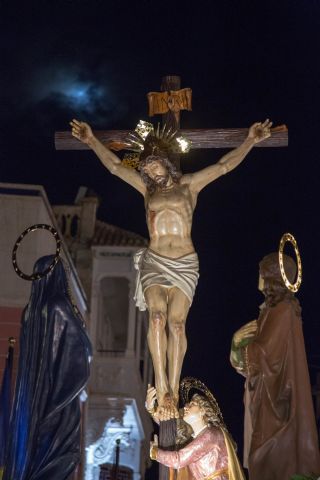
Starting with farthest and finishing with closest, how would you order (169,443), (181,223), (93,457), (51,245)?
1. (93,457)
2. (51,245)
3. (181,223)
4. (169,443)

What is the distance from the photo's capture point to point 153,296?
28.5 ft

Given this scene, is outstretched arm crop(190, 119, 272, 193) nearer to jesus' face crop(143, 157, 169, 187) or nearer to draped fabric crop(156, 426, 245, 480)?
jesus' face crop(143, 157, 169, 187)

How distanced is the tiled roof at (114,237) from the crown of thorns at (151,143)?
15371 millimetres

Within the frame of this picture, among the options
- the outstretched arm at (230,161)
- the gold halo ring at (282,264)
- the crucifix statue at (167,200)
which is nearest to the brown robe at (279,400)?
the gold halo ring at (282,264)

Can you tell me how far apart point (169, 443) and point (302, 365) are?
1.52 m

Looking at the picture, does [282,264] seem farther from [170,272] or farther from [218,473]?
[218,473]

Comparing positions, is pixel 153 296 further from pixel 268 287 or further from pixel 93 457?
pixel 93 457

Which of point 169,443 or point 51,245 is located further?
point 51,245

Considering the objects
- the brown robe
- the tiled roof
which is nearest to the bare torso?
the brown robe

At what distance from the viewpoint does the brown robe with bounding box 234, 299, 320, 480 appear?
869 centimetres

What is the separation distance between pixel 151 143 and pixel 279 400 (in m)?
2.63

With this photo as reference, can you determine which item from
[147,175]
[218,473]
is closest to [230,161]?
[147,175]

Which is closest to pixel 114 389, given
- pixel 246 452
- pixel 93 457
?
pixel 93 457

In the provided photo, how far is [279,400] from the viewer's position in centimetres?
892
